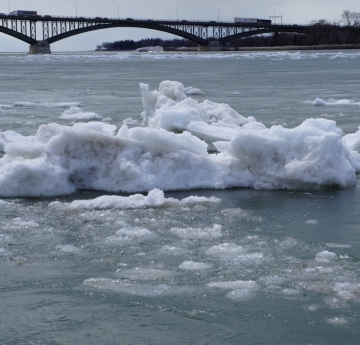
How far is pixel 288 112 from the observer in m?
14.2

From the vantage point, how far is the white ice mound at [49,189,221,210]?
6.50m

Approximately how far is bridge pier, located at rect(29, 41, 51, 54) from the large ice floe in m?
85.4

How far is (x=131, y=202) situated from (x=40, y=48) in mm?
87711

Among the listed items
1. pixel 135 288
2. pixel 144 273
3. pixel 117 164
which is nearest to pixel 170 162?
pixel 117 164

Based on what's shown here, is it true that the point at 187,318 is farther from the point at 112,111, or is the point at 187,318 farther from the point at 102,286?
the point at 112,111

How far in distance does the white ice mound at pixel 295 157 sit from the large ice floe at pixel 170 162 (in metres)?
0.01

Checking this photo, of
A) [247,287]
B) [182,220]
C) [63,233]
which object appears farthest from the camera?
[182,220]

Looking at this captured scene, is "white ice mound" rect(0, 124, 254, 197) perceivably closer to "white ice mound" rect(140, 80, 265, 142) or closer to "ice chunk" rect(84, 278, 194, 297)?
"white ice mound" rect(140, 80, 265, 142)

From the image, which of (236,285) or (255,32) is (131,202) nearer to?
(236,285)

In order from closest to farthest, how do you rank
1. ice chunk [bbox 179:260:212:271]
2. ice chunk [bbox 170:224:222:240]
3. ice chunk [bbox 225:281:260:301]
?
ice chunk [bbox 225:281:260:301]
ice chunk [bbox 179:260:212:271]
ice chunk [bbox 170:224:222:240]

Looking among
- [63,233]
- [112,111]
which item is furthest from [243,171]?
[112,111]

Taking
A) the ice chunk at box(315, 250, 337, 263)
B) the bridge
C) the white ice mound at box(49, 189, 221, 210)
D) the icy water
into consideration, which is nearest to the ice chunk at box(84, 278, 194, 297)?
the icy water

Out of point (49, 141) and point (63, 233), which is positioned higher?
point (49, 141)

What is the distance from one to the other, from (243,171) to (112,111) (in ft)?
25.9
